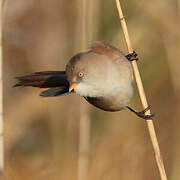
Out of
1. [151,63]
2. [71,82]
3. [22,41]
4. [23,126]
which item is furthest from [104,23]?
[71,82]

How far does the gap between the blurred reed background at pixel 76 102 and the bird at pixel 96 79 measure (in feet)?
1.66

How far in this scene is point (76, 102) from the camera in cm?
415

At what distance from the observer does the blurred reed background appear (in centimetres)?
342

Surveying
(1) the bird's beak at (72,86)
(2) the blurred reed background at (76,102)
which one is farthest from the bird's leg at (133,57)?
(2) the blurred reed background at (76,102)

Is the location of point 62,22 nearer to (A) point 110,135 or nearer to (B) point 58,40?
(B) point 58,40

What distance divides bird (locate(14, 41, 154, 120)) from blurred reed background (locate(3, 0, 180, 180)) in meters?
0.51

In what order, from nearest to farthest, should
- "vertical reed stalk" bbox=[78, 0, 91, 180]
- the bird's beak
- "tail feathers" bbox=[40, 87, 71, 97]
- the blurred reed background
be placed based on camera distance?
the bird's beak < "tail feathers" bbox=[40, 87, 71, 97] < "vertical reed stalk" bbox=[78, 0, 91, 180] < the blurred reed background

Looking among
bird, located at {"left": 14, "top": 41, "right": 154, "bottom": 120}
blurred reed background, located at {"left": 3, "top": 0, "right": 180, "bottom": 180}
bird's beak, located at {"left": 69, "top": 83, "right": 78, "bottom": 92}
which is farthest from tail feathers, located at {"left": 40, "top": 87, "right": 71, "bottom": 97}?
blurred reed background, located at {"left": 3, "top": 0, "right": 180, "bottom": 180}

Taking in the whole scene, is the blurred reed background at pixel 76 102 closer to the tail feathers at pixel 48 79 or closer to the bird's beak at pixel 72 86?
the tail feathers at pixel 48 79

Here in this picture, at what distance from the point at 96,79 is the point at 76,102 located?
5.20ft

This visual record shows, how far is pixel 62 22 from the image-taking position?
4480mm

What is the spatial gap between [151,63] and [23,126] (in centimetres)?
137

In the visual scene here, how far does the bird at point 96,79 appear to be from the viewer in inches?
101

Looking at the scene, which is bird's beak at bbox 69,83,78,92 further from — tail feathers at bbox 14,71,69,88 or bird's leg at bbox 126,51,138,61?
bird's leg at bbox 126,51,138,61
